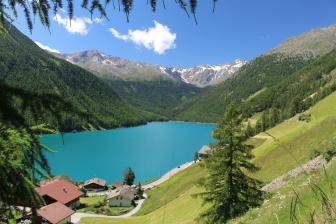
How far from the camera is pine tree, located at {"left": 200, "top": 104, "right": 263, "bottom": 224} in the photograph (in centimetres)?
2836

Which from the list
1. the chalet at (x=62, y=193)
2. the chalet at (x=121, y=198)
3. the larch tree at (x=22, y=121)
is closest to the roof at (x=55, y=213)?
the chalet at (x=62, y=193)

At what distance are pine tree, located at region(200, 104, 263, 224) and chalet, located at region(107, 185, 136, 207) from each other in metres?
52.7

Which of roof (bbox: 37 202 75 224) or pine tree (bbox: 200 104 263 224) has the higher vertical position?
roof (bbox: 37 202 75 224)

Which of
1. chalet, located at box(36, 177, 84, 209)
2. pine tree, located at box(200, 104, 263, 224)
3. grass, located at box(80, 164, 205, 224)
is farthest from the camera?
chalet, located at box(36, 177, 84, 209)

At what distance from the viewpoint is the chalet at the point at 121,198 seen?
80.1 metres

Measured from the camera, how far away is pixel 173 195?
68562mm

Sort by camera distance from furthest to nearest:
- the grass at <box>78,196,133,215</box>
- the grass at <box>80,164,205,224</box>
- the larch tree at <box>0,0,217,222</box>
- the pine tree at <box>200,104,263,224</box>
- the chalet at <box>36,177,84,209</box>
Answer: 1. the grass at <box>78,196,133,215</box>
2. the chalet at <box>36,177,84,209</box>
3. the grass at <box>80,164,205,224</box>
4. the pine tree at <box>200,104,263,224</box>
5. the larch tree at <box>0,0,217,222</box>

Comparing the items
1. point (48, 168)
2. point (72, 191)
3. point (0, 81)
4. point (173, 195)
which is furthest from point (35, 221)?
point (72, 191)

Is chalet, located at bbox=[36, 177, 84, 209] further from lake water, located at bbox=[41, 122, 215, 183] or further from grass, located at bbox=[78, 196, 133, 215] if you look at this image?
lake water, located at bbox=[41, 122, 215, 183]

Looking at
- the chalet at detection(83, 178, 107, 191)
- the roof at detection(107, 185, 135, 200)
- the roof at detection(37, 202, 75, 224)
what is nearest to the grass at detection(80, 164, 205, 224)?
the roof at detection(37, 202, 75, 224)

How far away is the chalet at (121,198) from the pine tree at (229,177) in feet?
173

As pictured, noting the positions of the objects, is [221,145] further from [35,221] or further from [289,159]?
[35,221]

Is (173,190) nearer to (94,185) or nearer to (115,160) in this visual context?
(94,185)

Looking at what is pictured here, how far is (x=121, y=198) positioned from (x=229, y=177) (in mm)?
55696
